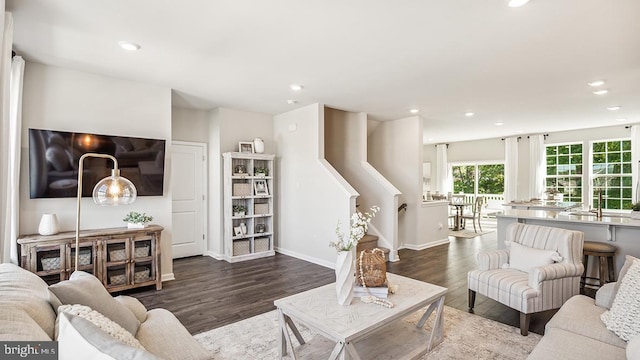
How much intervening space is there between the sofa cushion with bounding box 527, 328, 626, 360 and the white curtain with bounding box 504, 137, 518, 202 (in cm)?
831

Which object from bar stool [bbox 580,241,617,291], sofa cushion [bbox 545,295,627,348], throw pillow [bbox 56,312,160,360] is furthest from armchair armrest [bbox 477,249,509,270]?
throw pillow [bbox 56,312,160,360]

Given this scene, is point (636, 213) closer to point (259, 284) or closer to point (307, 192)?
point (307, 192)

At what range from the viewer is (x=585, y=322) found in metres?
1.97

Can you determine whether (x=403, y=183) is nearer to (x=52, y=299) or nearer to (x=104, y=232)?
(x=104, y=232)

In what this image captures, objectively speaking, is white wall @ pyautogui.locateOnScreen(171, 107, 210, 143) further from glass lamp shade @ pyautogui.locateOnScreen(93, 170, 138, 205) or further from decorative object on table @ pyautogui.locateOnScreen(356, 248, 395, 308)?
decorative object on table @ pyautogui.locateOnScreen(356, 248, 395, 308)

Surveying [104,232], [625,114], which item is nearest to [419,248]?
[625,114]

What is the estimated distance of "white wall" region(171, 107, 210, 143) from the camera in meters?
5.46

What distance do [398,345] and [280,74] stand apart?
3078mm

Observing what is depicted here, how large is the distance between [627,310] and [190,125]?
5.85m

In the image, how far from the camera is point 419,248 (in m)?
6.24

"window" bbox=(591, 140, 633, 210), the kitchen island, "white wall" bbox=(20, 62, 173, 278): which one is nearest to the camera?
"white wall" bbox=(20, 62, 173, 278)

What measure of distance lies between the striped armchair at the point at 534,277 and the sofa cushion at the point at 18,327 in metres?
3.24

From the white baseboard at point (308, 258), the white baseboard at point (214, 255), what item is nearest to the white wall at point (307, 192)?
the white baseboard at point (308, 258)

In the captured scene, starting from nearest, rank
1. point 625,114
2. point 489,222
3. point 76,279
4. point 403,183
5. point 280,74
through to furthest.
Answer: point 76,279, point 280,74, point 625,114, point 403,183, point 489,222
